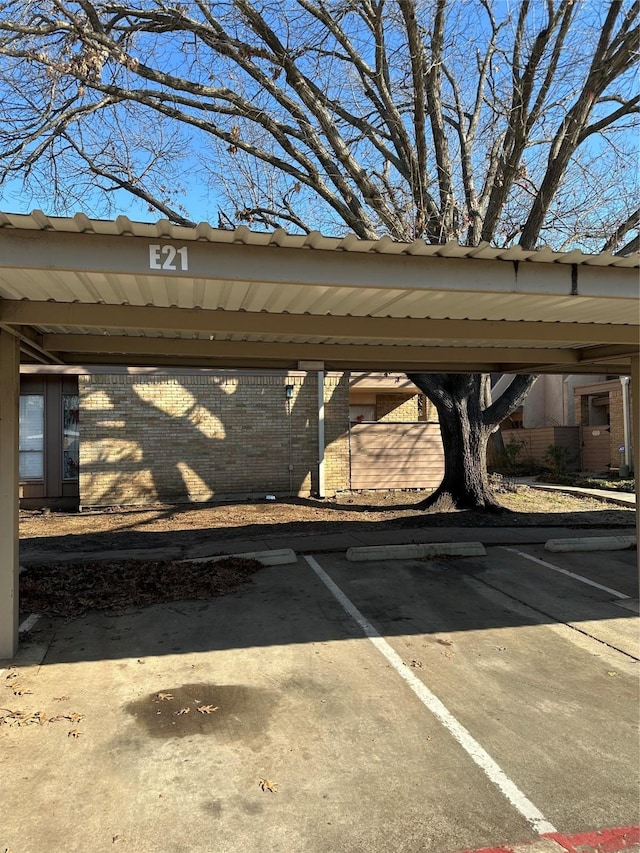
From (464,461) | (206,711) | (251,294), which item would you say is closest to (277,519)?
(464,461)

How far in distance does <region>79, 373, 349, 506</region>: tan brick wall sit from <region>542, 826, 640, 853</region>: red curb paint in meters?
12.9

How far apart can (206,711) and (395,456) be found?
13254 mm

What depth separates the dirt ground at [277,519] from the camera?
10.9 m

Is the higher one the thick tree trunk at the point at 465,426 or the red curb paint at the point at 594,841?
the thick tree trunk at the point at 465,426

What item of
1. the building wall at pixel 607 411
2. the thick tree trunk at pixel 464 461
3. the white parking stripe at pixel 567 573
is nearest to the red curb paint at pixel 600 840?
the white parking stripe at pixel 567 573

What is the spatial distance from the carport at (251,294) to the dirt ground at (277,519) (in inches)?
198

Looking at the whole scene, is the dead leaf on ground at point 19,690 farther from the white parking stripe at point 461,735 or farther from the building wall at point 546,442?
the building wall at point 546,442

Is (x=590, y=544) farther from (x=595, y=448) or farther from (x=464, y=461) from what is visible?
(x=595, y=448)

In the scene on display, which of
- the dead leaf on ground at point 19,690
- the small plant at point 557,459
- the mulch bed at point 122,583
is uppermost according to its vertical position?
the small plant at point 557,459

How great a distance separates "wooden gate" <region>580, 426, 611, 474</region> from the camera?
2242 centimetres

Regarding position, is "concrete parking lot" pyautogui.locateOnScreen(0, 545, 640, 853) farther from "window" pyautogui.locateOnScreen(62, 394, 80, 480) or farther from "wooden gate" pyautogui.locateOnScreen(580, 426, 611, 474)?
"wooden gate" pyautogui.locateOnScreen(580, 426, 611, 474)

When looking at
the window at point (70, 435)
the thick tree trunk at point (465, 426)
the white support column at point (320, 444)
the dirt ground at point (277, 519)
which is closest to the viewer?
the dirt ground at point (277, 519)

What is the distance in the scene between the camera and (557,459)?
21.9 meters

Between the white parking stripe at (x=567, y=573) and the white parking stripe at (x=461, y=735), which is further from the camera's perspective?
the white parking stripe at (x=567, y=573)
